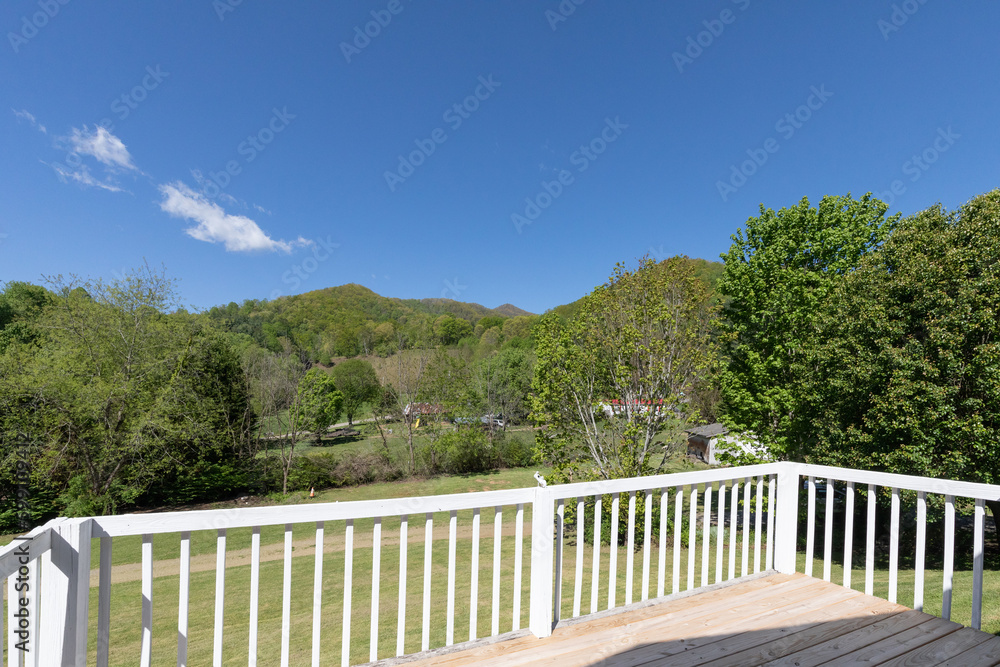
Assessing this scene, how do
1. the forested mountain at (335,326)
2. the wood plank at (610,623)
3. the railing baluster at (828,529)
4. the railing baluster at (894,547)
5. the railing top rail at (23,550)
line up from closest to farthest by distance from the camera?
1. the railing top rail at (23,550)
2. the wood plank at (610,623)
3. the railing baluster at (894,547)
4. the railing baluster at (828,529)
5. the forested mountain at (335,326)

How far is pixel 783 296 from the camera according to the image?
404 inches

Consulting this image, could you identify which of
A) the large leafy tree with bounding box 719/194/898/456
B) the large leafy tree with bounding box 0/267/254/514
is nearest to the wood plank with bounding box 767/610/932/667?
the large leafy tree with bounding box 719/194/898/456

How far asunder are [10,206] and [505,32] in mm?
14069

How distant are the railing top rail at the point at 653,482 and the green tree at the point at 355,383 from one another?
21633mm

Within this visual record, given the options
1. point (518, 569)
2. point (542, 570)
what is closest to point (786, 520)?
point (542, 570)

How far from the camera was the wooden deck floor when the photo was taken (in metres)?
1.96

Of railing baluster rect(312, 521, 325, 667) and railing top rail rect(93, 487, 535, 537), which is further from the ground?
railing top rail rect(93, 487, 535, 537)

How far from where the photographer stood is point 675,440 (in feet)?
29.2

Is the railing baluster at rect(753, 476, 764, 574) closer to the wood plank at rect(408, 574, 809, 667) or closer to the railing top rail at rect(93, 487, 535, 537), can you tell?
the wood plank at rect(408, 574, 809, 667)

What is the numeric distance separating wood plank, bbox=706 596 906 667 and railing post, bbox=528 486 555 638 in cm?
73

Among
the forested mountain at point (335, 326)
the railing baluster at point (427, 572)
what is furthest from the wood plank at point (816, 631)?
the forested mountain at point (335, 326)

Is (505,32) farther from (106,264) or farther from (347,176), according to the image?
(106,264)

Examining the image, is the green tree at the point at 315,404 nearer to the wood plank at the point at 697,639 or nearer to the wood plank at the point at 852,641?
the wood plank at the point at 697,639

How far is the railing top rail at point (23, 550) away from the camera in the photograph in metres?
1.16
